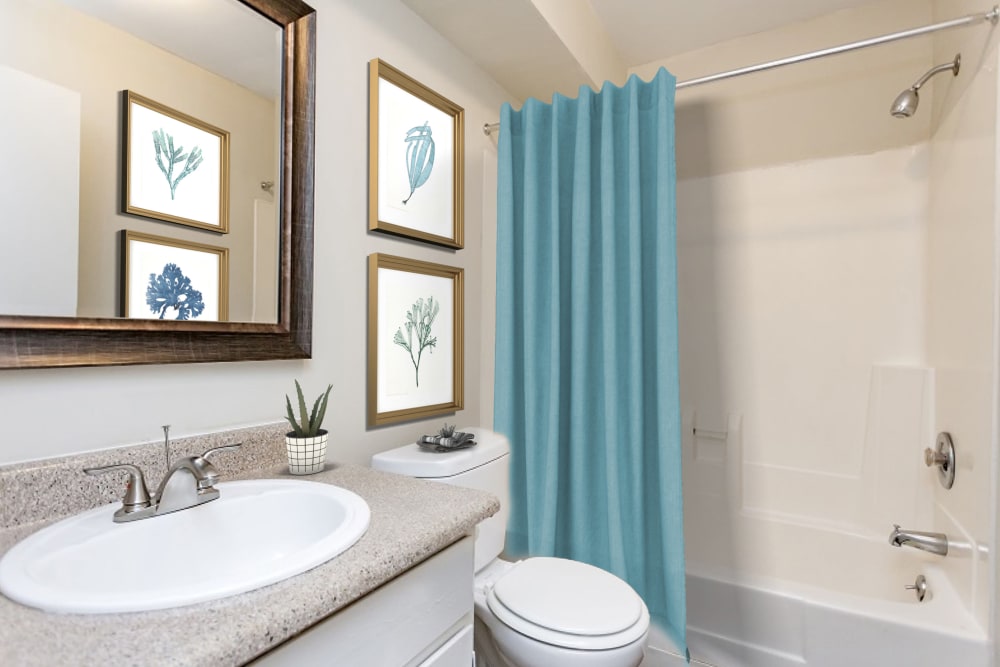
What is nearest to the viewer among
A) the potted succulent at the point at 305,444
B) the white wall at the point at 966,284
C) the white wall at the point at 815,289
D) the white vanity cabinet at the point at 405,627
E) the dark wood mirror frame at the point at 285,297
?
the white vanity cabinet at the point at 405,627

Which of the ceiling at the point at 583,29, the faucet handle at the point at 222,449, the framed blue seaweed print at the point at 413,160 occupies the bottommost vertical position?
the faucet handle at the point at 222,449

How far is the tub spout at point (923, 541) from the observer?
1.58 m

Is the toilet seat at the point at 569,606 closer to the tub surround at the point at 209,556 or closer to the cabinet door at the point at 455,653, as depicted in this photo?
the cabinet door at the point at 455,653

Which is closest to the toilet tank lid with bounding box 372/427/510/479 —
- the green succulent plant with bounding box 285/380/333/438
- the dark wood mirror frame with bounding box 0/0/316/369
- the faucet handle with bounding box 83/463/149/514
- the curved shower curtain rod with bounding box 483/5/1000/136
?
the green succulent plant with bounding box 285/380/333/438

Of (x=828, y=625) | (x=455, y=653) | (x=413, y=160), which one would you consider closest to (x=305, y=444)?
(x=455, y=653)

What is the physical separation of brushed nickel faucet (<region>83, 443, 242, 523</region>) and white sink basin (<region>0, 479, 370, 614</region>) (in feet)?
0.05

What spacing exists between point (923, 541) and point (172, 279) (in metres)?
2.25

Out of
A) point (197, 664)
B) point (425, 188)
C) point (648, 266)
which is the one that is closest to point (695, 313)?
point (648, 266)

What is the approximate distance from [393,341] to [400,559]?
960mm

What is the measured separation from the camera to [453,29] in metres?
1.80

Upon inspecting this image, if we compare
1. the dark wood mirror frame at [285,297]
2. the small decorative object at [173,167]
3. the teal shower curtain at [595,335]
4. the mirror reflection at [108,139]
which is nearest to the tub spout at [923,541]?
the teal shower curtain at [595,335]

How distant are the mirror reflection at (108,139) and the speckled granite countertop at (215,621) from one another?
0.45 m

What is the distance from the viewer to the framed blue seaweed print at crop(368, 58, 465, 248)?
5.07 ft

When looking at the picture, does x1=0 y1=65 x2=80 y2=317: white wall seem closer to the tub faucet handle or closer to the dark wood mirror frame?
the dark wood mirror frame
